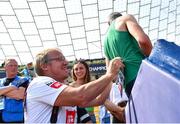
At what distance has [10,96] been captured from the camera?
4.31 meters


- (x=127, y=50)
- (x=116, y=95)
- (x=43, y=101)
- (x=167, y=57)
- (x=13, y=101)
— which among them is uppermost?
(x=167, y=57)

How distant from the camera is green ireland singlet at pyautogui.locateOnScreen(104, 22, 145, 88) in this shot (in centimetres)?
268

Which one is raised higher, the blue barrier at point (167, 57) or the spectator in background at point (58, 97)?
the blue barrier at point (167, 57)

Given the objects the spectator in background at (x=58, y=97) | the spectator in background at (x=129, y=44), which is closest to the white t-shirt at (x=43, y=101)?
the spectator in background at (x=58, y=97)

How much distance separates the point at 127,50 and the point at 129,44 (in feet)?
0.17

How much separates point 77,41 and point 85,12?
106 inches

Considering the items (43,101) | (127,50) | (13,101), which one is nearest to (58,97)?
(43,101)

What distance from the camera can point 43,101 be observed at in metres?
2.46

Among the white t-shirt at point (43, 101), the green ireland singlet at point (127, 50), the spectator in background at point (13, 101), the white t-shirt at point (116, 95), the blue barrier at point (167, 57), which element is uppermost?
the blue barrier at point (167, 57)

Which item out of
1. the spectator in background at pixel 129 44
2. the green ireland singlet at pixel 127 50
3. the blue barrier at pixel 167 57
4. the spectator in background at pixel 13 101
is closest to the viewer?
the blue barrier at pixel 167 57

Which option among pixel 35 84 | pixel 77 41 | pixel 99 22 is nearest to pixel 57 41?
pixel 77 41

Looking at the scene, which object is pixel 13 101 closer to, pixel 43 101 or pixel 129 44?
pixel 43 101

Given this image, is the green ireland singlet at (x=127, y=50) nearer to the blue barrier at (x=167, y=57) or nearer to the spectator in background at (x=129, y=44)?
the spectator in background at (x=129, y=44)

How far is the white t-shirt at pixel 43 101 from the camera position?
2.43 meters
